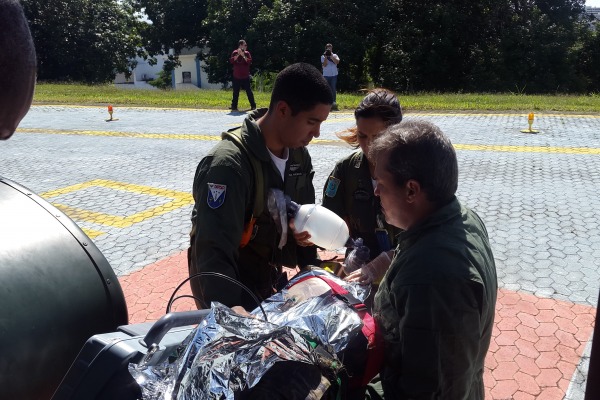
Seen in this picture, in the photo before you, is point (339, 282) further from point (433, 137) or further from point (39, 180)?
point (39, 180)

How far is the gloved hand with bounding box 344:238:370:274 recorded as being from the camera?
10.0ft

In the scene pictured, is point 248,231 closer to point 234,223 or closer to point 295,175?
point 234,223

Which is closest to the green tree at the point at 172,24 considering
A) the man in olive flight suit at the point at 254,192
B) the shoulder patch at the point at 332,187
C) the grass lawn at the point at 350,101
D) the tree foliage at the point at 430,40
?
the tree foliage at the point at 430,40

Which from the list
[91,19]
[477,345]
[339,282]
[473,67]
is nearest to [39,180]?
[339,282]

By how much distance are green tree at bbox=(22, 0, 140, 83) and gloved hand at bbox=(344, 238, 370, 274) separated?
33712 mm

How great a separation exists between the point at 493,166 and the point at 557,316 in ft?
17.2

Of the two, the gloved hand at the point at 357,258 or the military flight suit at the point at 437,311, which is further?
the gloved hand at the point at 357,258

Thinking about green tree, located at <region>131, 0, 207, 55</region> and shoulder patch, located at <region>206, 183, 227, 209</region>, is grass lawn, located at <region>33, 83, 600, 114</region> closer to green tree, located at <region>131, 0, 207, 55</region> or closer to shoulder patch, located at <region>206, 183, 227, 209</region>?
shoulder patch, located at <region>206, 183, 227, 209</region>

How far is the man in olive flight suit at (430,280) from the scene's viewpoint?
1.76m

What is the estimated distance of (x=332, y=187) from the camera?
11.5ft

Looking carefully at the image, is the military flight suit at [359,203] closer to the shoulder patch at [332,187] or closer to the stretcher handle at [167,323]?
the shoulder patch at [332,187]

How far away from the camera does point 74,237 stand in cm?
218

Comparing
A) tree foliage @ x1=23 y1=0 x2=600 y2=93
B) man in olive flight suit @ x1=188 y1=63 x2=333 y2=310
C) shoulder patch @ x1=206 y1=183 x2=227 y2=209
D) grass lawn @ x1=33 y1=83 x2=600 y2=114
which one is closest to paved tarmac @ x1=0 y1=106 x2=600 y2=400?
grass lawn @ x1=33 y1=83 x2=600 y2=114

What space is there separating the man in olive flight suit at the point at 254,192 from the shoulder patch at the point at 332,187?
0.26 metres
